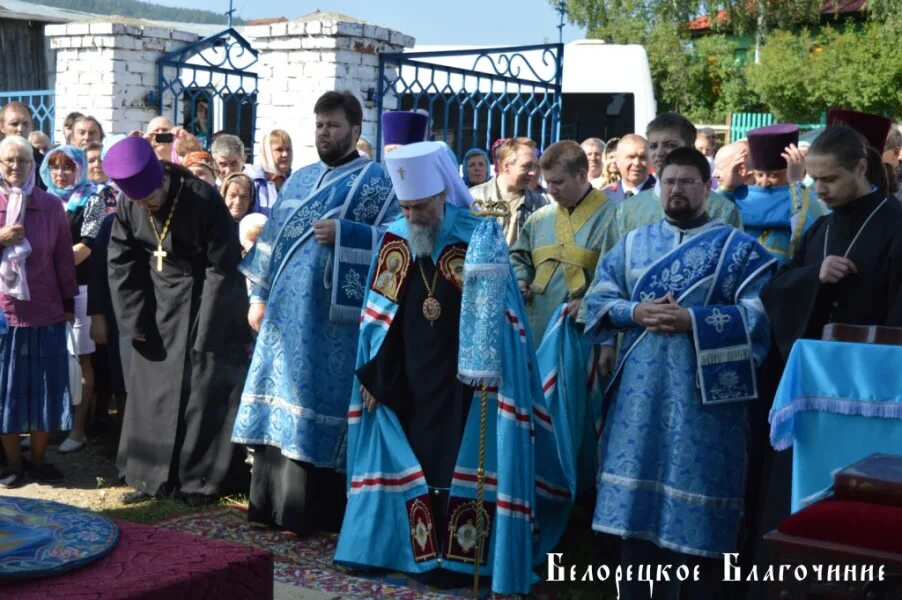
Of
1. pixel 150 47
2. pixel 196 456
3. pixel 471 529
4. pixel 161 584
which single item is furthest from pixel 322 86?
pixel 161 584

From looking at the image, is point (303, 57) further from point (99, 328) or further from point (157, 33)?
point (99, 328)

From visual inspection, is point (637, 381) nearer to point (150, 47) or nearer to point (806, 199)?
point (806, 199)

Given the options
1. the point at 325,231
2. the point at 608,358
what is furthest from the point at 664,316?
the point at 325,231

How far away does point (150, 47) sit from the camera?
1095 centimetres

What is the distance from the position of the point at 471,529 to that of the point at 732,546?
113 centimetres

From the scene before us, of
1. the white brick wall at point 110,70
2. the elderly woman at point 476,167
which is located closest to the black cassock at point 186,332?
the elderly woman at point 476,167

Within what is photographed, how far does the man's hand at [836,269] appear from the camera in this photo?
460cm

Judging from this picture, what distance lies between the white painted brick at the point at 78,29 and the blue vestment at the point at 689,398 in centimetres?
727

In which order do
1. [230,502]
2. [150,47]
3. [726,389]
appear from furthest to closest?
[150,47] < [230,502] < [726,389]

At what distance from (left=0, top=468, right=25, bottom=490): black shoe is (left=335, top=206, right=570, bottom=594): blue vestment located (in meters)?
2.54

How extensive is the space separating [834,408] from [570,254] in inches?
81.2

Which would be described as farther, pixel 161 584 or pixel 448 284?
pixel 448 284

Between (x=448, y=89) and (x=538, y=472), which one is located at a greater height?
(x=448, y=89)

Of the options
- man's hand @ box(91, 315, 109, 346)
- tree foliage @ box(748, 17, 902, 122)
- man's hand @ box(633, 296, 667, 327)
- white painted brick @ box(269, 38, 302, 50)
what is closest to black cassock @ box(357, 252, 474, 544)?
man's hand @ box(633, 296, 667, 327)
